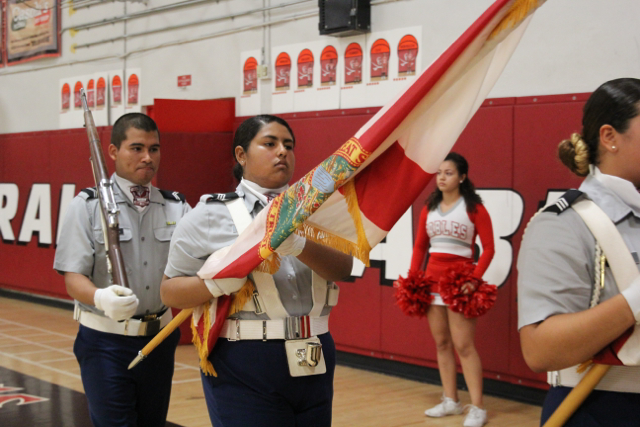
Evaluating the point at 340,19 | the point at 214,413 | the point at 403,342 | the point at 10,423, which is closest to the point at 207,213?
the point at 214,413

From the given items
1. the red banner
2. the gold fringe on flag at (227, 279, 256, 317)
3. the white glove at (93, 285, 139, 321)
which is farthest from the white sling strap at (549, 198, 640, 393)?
the red banner

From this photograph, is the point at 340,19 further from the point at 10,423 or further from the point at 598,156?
the point at 598,156

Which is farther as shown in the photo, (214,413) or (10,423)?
(10,423)

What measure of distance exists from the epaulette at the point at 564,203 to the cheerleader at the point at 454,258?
11.1ft

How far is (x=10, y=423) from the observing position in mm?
5012

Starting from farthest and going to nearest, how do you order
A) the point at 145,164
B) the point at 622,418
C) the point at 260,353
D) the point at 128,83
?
the point at 128,83 → the point at 145,164 → the point at 260,353 → the point at 622,418

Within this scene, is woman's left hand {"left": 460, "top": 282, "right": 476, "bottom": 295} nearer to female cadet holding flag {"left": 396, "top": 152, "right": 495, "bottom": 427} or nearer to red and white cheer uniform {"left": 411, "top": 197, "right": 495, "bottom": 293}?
female cadet holding flag {"left": 396, "top": 152, "right": 495, "bottom": 427}

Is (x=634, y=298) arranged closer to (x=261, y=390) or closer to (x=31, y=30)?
(x=261, y=390)

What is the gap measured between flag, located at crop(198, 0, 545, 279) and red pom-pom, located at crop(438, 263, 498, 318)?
117 inches

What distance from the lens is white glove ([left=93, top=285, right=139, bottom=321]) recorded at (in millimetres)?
2938

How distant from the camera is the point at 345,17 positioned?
6793mm

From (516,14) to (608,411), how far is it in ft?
3.40

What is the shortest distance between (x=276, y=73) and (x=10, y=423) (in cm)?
439

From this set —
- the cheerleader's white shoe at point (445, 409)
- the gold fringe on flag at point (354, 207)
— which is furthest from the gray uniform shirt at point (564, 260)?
the cheerleader's white shoe at point (445, 409)
